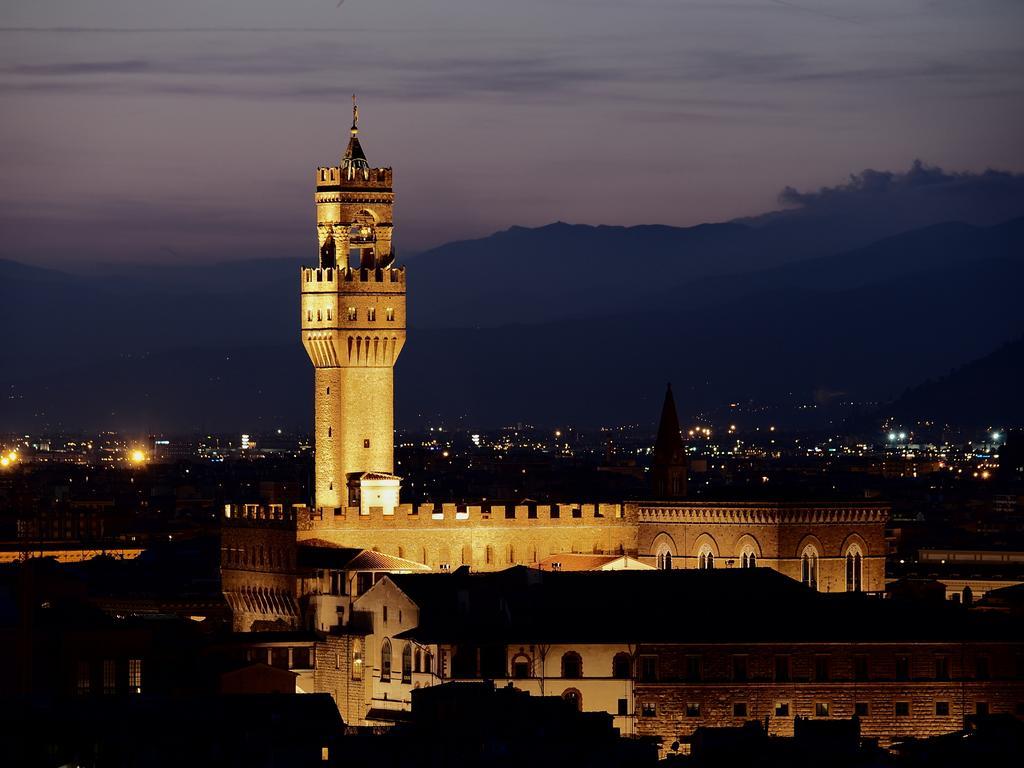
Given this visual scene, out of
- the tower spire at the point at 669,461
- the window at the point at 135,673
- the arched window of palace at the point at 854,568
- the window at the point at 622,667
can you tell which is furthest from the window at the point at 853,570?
the window at the point at 135,673

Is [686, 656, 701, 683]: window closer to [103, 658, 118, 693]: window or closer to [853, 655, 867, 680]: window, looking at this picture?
[853, 655, 867, 680]: window

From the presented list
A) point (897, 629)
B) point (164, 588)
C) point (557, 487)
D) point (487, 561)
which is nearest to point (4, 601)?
point (487, 561)

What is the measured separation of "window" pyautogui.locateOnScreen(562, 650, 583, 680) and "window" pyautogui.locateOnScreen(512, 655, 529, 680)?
2.63 ft

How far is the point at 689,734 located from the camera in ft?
241

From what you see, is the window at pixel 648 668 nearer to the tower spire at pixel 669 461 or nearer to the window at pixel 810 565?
the window at pixel 810 565

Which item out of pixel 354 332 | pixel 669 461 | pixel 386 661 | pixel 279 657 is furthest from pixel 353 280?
pixel 386 661

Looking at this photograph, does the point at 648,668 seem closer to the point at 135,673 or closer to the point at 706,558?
the point at 135,673

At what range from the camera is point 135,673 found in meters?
77.9

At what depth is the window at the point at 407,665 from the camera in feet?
253

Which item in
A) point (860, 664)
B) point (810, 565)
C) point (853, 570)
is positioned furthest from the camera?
point (853, 570)

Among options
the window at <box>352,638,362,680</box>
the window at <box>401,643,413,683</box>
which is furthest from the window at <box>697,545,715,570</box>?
the window at <box>401,643,413,683</box>

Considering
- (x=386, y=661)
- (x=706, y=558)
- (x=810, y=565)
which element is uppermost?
(x=706, y=558)

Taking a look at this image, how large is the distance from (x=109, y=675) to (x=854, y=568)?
833 inches

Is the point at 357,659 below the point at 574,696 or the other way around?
the other way around
